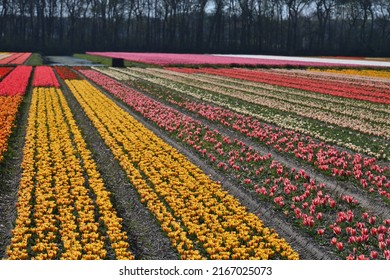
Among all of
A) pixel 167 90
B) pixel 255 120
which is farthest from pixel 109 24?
pixel 255 120

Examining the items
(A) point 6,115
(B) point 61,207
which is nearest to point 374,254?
(B) point 61,207

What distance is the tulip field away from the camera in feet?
24.3

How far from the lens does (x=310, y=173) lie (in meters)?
11.2

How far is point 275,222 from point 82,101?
1546 centimetres

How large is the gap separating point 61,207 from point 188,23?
99128mm

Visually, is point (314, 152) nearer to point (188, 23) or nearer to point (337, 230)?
point (337, 230)

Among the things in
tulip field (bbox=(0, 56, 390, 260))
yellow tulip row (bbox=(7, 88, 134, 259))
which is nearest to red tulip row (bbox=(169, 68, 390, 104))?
tulip field (bbox=(0, 56, 390, 260))

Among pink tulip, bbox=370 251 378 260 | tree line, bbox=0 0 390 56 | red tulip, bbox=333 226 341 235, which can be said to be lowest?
pink tulip, bbox=370 251 378 260

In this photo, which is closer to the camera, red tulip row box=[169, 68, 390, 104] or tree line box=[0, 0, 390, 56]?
red tulip row box=[169, 68, 390, 104]

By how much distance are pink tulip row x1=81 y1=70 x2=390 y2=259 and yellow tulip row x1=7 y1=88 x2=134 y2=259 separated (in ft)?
9.61

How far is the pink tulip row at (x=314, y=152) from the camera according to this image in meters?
10.5

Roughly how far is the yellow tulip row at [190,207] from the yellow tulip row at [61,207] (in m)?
0.81

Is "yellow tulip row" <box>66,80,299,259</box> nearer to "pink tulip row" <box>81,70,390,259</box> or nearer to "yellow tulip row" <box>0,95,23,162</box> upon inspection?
"pink tulip row" <box>81,70,390,259</box>

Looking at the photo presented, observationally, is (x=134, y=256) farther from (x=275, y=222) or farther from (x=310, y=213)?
(x=310, y=213)
